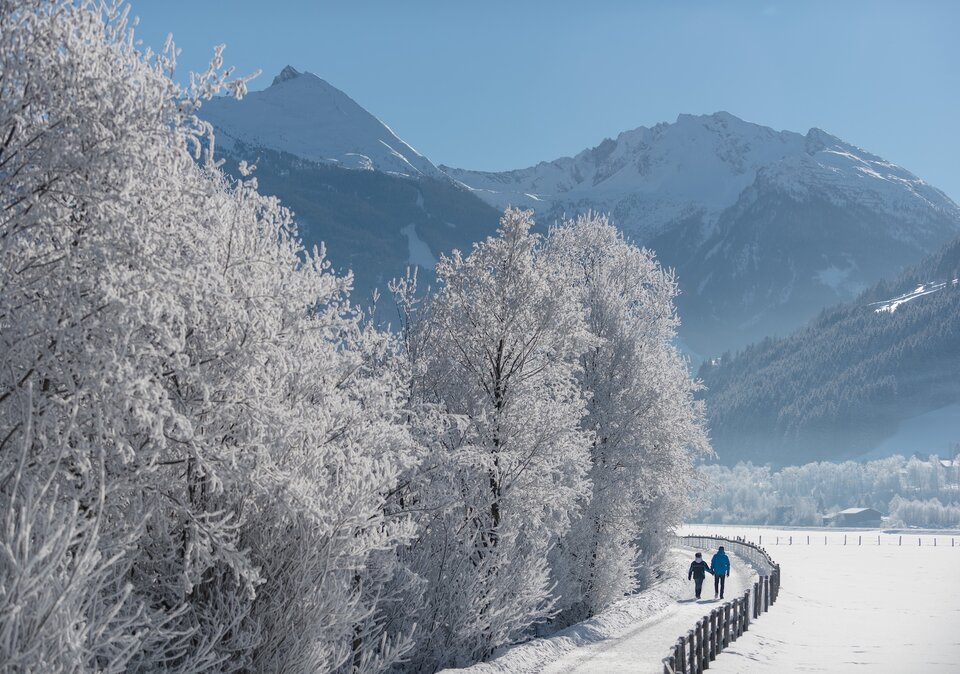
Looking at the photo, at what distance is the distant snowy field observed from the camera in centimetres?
1783

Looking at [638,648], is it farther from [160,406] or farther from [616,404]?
[160,406]

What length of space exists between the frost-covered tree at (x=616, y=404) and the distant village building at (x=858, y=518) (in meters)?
157

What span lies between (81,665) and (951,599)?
3628 centimetres

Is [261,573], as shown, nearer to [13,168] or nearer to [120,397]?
[120,397]

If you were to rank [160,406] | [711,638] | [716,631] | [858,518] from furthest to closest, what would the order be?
1. [858,518]
2. [716,631]
3. [711,638]
4. [160,406]

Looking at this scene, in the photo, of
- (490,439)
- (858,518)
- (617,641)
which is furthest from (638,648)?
(858,518)

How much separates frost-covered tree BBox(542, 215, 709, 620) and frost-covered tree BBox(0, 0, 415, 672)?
11.1 m

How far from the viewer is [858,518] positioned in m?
172

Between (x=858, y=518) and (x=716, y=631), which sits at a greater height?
(x=858, y=518)

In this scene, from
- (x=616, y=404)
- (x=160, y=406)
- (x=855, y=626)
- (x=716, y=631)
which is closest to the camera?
(x=160, y=406)

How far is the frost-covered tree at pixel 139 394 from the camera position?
6.25 meters

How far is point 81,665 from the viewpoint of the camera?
586 cm

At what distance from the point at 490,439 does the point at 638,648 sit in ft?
18.4

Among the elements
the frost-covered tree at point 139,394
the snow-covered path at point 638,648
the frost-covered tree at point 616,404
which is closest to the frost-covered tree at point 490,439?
the frost-covered tree at point 616,404
